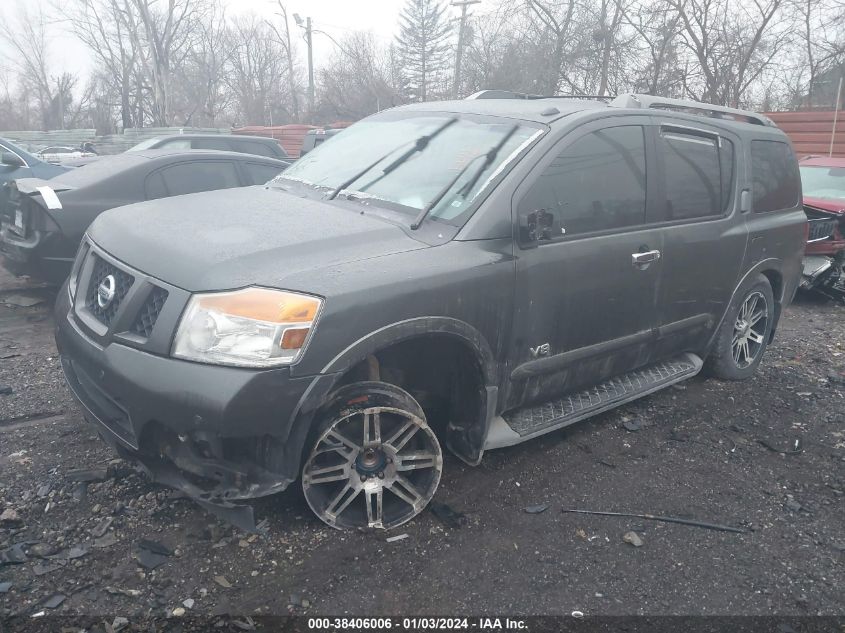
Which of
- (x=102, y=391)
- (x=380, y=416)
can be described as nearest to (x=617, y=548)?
(x=380, y=416)

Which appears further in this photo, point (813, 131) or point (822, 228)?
point (813, 131)

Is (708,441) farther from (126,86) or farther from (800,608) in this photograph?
(126,86)

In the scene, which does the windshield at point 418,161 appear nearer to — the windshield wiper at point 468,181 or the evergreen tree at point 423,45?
the windshield wiper at point 468,181

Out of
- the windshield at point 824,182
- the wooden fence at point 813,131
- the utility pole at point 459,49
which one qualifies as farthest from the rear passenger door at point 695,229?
the utility pole at point 459,49

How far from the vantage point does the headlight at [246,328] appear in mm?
2445

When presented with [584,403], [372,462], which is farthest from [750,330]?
[372,462]

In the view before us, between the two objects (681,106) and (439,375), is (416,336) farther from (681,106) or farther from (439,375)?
(681,106)

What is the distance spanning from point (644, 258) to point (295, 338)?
2.13m

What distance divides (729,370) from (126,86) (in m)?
36.0

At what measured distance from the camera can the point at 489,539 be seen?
2971mm

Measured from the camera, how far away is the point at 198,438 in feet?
8.09

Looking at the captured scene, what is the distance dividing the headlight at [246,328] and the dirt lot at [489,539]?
91 cm

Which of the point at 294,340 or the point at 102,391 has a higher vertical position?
the point at 294,340

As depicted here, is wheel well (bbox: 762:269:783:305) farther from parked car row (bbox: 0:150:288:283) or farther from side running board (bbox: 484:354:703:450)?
parked car row (bbox: 0:150:288:283)
